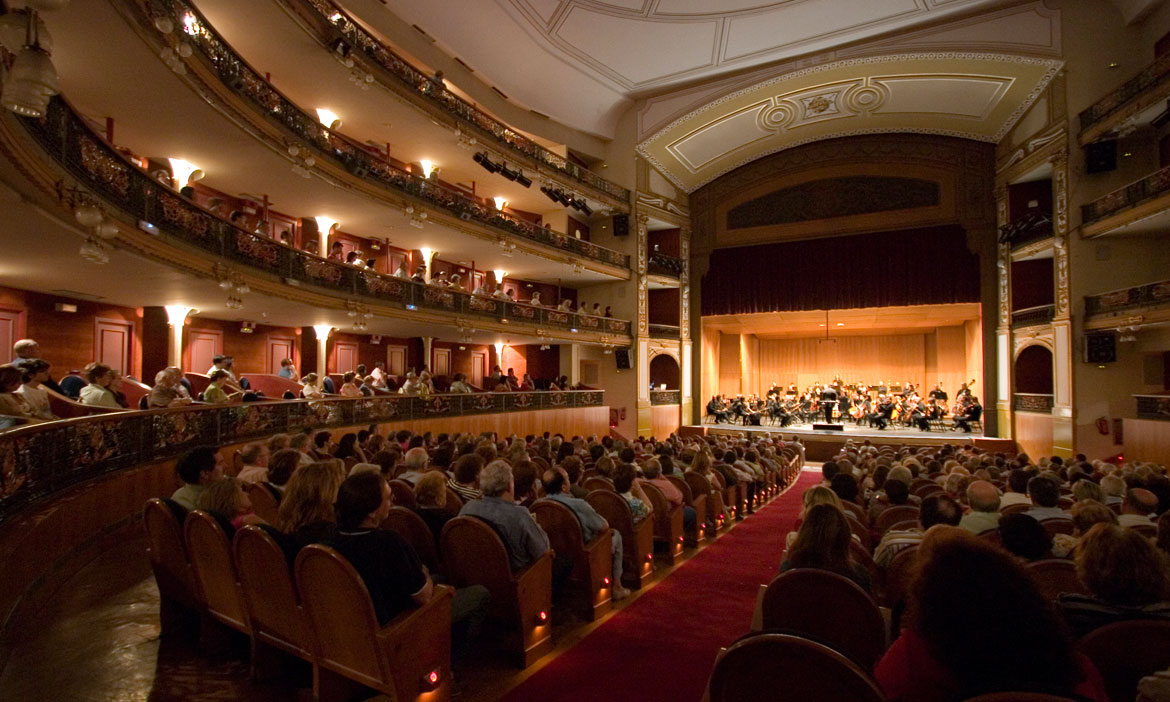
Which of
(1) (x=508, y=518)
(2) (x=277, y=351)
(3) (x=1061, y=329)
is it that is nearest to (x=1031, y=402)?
(3) (x=1061, y=329)

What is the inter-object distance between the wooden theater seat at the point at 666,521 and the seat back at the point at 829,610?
299 centimetres

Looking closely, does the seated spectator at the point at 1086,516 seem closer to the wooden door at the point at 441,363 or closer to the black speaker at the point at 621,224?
the wooden door at the point at 441,363

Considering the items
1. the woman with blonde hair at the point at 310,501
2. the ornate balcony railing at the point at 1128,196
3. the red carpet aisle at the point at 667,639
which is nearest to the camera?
the woman with blonde hair at the point at 310,501

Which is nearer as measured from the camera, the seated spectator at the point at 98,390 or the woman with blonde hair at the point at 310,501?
the woman with blonde hair at the point at 310,501

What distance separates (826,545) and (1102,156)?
1764 centimetres

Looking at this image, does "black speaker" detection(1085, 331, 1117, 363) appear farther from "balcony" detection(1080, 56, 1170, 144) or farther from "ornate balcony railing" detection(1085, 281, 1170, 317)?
"balcony" detection(1080, 56, 1170, 144)

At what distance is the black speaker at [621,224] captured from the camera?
21.1 metres

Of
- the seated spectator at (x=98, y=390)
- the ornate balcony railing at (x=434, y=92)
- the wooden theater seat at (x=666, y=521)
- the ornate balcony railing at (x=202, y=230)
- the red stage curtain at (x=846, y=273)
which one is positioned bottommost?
the wooden theater seat at (x=666, y=521)

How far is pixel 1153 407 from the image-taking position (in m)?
12.8

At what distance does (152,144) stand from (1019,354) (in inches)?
858

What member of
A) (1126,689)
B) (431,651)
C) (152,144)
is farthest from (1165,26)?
(152,144)

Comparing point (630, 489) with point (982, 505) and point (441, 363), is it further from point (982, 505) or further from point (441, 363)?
point (441, 363)

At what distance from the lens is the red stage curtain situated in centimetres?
1911

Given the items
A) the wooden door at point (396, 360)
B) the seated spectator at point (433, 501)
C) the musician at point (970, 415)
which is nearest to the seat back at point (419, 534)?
the seated spectator at point (433, 501)
